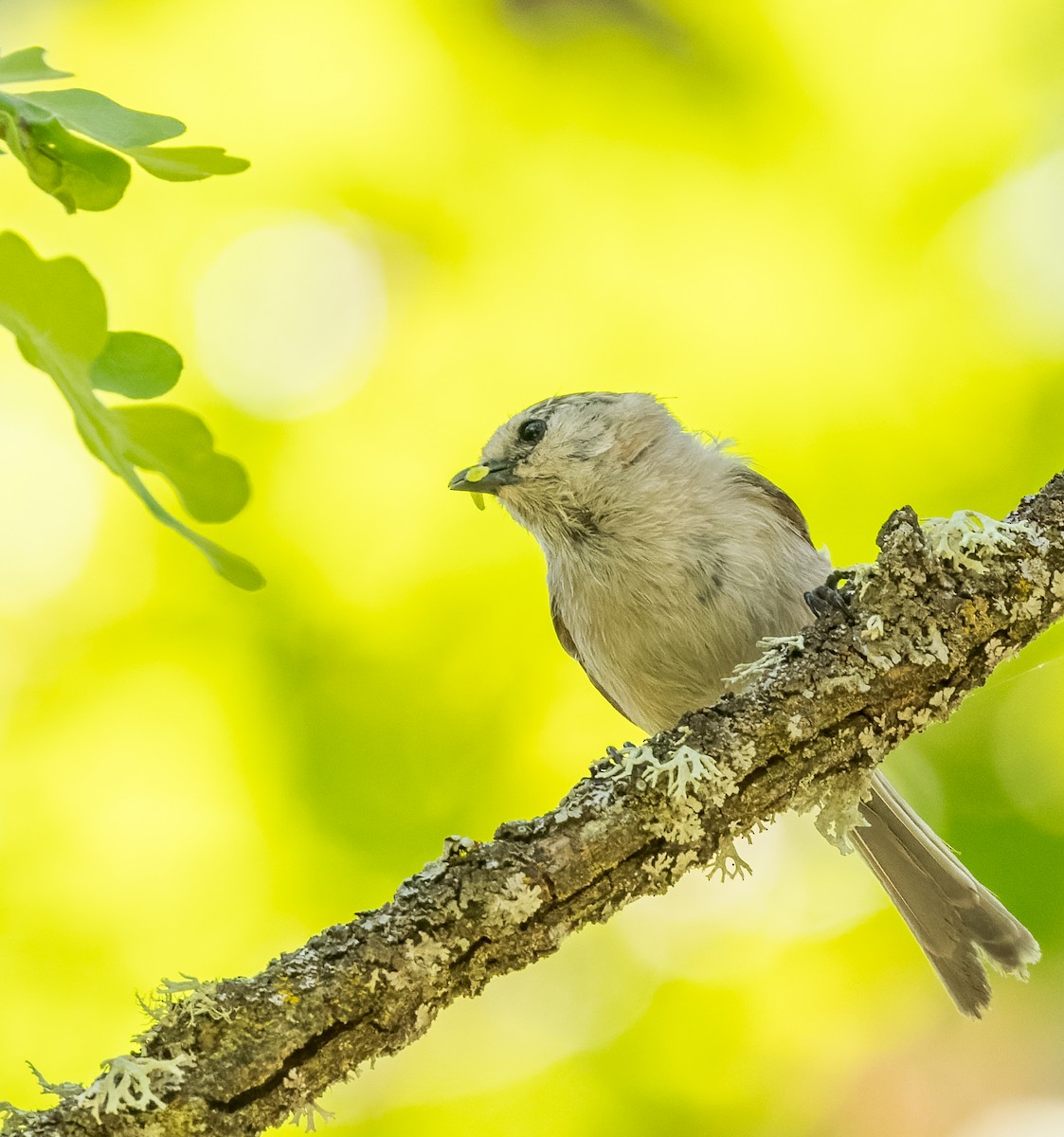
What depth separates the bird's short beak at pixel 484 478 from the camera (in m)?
3.55

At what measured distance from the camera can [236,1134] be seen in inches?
68.6

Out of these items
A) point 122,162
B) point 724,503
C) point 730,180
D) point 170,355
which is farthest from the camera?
point 730,180

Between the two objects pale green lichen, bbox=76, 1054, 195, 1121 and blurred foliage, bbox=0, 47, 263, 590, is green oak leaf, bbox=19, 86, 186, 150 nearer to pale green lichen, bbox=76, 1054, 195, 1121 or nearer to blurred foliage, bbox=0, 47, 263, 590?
blurred foliage, bbox=0, 47, 263, 590

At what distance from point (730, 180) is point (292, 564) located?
82.4 inches

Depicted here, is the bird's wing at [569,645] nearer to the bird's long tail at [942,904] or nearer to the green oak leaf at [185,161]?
the bird's long tail at [942,904]

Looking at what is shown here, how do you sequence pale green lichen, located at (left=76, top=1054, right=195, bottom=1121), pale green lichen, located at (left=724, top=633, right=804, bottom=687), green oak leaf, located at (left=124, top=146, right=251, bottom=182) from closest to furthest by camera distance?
green oak leaf, located at (left=124, top=146, right=251, bottom=182) < pale green lichen, located at (left=76, top=1054, right=195, bottom=1121) < pale green lichen, located at (left=724, top=633, right=804, bottom=687)

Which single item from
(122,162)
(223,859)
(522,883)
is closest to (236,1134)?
(522,883)

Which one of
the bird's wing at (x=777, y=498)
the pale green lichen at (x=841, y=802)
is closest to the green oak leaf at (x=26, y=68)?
the pale green lichen at (x=841, y=802)

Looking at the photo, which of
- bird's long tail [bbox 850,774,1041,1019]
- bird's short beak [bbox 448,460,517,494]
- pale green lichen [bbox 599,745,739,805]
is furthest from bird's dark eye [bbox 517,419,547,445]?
pale green lichen [bbox 599,745,739,805]

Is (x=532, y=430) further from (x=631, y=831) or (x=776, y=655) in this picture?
(x=631, y=831)

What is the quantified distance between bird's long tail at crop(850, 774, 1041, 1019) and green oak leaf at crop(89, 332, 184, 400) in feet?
8.38

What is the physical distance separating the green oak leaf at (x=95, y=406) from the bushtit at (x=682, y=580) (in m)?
2.25

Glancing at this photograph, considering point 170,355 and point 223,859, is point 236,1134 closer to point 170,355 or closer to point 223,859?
point 170,355

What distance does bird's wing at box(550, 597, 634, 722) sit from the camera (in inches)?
141
